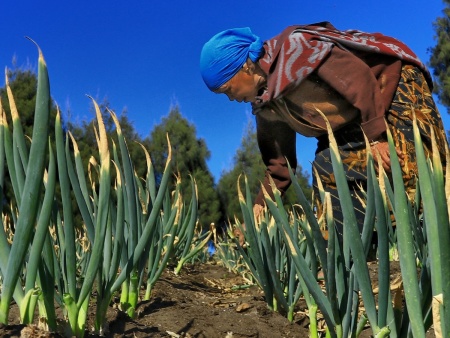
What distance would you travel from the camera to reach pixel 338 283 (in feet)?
2.95

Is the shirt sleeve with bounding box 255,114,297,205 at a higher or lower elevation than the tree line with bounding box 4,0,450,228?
Answer: lower

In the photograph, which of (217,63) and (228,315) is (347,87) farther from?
(228,315)

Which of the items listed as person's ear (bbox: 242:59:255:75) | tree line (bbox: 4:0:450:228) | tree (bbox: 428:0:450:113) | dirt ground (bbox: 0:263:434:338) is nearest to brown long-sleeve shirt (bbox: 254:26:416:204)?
person's ear (bbox: 242:59:255:75)

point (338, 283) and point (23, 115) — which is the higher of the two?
point (23, 115)

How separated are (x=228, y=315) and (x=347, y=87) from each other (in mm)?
778

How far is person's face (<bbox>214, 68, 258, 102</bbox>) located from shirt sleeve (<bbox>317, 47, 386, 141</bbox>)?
285mm

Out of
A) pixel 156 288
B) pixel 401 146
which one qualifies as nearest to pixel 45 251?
pixel 156 288

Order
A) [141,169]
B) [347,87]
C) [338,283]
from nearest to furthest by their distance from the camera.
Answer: [338,283] → [347,87] → [141,169]

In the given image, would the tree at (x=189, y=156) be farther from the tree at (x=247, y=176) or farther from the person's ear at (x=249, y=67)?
the person's ear at (x=249, y=67)

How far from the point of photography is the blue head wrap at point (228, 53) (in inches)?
73.9

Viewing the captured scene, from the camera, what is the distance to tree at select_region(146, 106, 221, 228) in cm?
1075

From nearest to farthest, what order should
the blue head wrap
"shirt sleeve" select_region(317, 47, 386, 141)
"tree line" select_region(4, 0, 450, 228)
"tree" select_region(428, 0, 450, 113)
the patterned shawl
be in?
"shirt sleeve" select_region(317, 47, 386, 141) → the patterned shawl → the blue head wrap → "tree line" select_region(4, 0, 450, 228) → "tree" select_region(428, 0, 450, 113)

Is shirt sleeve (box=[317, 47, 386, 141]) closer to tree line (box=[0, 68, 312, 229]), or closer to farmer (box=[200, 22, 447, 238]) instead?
farmer (box=[200, 22, 447, 238])

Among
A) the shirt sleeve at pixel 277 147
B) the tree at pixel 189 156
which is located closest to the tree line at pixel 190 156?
the tree at pixel 189 156
